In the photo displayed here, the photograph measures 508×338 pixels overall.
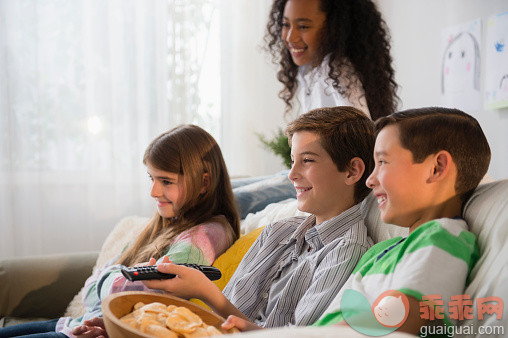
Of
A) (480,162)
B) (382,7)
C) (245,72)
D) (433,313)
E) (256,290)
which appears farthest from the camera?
(245,72)

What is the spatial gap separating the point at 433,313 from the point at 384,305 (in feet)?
0.22

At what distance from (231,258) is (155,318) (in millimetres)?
692

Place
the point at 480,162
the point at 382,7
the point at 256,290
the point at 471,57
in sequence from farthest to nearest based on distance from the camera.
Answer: the point at 382,7 < the point at 471,57 < the point at 256,290 < the point at 480,162

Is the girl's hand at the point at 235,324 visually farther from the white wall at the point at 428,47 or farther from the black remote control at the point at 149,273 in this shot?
the white wall at the point at 428,47

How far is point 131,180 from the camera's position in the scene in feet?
10.6

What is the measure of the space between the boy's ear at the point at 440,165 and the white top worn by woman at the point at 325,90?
964 mm

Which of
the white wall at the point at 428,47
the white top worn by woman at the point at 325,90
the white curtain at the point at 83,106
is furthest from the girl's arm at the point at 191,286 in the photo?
the white curtain at the point at 83,106

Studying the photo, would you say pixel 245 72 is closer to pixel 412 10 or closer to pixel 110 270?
pixel 412 10

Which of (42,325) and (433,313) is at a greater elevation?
(433,313)

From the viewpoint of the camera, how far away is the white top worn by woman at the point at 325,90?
6.17 ft

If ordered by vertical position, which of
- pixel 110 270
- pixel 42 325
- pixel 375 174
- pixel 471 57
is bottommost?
pixel 42 325

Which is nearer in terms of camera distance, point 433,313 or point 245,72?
point 433,313

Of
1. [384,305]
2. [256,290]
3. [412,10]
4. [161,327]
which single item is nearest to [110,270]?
[256,290]

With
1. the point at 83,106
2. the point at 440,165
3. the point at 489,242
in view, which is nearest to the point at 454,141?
the point at 440,165
